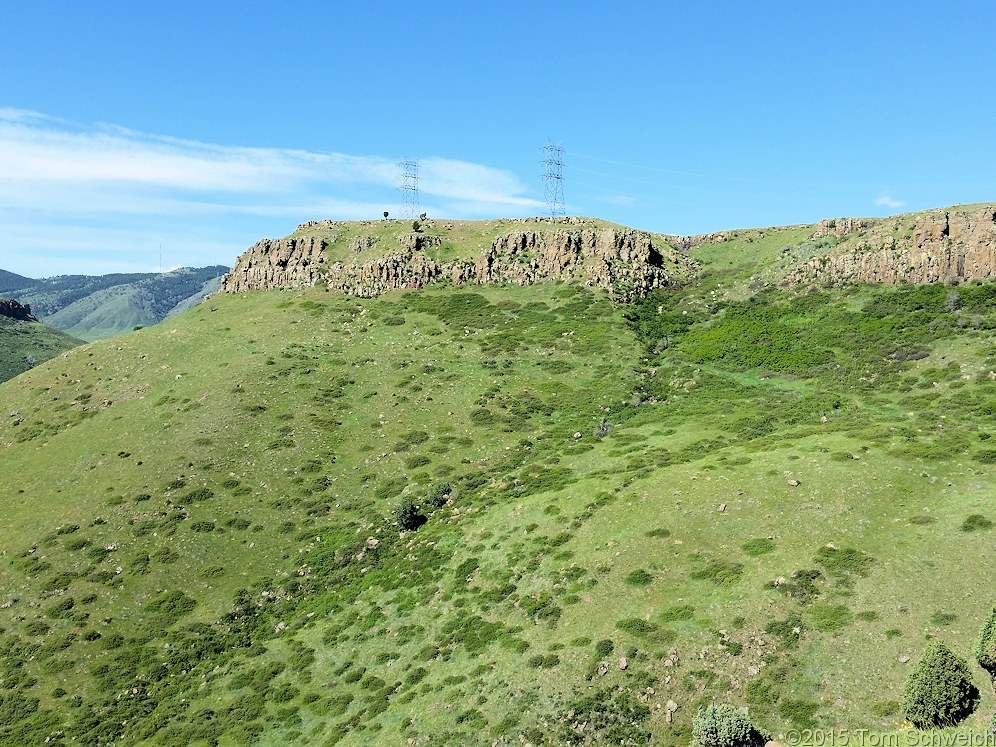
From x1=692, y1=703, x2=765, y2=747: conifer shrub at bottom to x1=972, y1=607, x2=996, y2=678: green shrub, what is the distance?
10237 mm

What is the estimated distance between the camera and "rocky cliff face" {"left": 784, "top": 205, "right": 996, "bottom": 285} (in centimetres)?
8994

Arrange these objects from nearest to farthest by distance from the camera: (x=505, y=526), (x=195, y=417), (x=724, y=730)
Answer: (x=724, y=730) → (x=505, y=526) → (x=195, y=417)

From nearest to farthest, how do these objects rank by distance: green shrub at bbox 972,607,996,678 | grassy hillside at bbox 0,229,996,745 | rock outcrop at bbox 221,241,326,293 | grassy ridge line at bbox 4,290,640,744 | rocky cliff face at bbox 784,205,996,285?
green shrub at bbox 972,607,996,678
grassy hillside at bbox 0,229,996,745
grassy ridge line at bbox 4,290,640,744
rocky cliff face at bbox 784,205,996,285
rock outcrop at bbox 221,241,326,293

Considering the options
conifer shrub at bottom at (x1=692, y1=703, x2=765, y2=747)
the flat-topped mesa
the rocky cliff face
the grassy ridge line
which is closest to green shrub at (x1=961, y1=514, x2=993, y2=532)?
conifer shrub at bottom at (x1=692, y1=703, x2=765, y2=747)

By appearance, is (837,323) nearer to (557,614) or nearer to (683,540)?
(683,540)

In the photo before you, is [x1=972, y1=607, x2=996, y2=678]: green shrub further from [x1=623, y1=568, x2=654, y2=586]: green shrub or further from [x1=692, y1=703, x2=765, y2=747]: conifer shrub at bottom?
[x1=623, y1=568, x2=654, y2=586]: green shrub

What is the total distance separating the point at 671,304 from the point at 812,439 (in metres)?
62.8

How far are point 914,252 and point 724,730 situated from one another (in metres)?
95.6

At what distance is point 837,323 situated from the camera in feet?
305

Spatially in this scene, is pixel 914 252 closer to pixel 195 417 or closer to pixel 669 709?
pixel 669 709

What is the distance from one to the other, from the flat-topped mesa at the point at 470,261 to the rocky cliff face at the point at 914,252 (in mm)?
28532

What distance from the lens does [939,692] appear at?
25438mm

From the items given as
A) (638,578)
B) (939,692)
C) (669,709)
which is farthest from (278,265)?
(939,692)

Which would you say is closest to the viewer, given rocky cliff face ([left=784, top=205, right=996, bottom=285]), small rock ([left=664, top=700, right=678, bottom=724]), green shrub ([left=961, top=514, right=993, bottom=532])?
small rock ([left=664, top=700, right=678, bottom=724])
